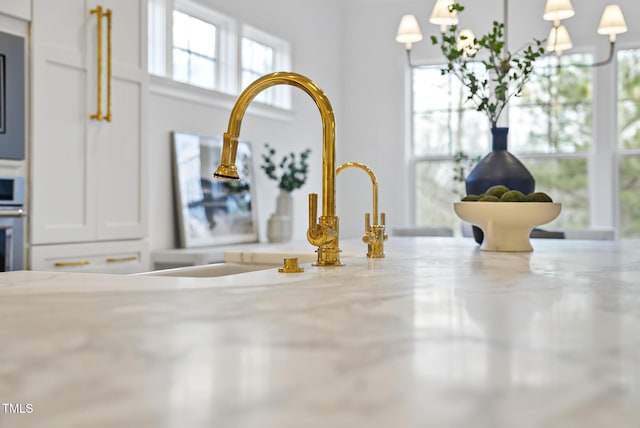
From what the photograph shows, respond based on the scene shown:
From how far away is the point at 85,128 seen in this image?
3098mm

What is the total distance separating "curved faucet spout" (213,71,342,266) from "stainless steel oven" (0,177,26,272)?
5.67 ft

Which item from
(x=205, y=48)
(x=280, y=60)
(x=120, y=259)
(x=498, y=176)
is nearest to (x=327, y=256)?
(x=498, y=176)

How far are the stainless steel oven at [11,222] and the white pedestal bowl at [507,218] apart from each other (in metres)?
1.77

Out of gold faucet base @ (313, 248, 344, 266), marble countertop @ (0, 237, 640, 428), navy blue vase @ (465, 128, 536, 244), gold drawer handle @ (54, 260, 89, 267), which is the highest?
navy blue vase @ (465, 128, 536, 244)

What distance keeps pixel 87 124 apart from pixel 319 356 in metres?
2.82

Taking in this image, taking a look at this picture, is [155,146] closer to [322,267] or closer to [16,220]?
[16,220]

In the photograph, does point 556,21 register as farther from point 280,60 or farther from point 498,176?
point 280,60

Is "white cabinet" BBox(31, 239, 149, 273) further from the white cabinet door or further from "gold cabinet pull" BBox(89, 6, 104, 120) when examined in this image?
"gold cabinet pull" BBox(89, 6, 104, 120)

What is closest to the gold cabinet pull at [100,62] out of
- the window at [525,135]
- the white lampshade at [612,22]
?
the white lampshade at [612,22]

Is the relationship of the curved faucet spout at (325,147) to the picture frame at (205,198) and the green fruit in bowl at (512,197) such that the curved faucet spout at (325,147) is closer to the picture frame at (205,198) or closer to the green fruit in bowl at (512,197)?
the green fruit in bowl at (512,197)

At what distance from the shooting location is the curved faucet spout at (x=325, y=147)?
1.27 metres

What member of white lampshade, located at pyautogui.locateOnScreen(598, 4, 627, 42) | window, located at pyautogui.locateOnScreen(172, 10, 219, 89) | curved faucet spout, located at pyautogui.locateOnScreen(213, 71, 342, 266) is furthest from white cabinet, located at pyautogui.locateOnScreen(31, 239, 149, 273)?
white lampshade, located at pyautogui.locateOnScreen(598, 4, 627, 42)

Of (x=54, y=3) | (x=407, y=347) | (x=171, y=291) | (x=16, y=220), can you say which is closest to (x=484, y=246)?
(x=171, y=291)

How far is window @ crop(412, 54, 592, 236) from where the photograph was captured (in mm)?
5934
